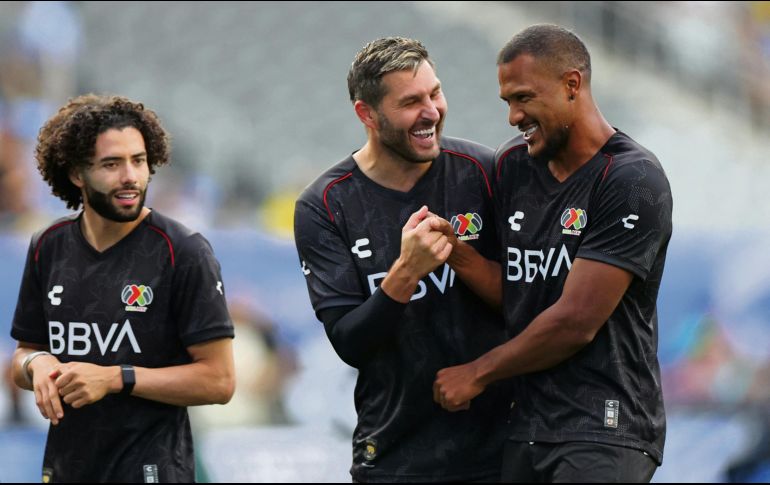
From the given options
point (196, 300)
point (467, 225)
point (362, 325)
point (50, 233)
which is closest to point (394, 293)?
point (362, 325)

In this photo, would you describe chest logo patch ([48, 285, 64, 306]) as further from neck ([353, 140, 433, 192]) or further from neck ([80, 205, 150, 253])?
neck ([353, 140, 433, 192])

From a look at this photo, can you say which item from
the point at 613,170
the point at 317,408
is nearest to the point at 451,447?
the point at 613,170

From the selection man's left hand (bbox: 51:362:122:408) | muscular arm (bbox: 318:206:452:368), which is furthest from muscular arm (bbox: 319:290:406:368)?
man's left hand (bbox: 51:362:122:408)

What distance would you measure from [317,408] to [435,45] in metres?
3.56

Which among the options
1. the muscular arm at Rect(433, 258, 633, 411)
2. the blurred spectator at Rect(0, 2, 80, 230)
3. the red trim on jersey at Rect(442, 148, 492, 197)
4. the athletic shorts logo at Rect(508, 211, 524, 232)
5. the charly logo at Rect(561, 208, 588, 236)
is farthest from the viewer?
the blurred spectator at Rect(0, 2, 80, 230)

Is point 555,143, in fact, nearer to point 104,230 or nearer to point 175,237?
point 175,237

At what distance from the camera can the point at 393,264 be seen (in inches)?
129

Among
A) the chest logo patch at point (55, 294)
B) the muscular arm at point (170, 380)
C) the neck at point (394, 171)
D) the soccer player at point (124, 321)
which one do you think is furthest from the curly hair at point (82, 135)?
the neck at point (394, 171)

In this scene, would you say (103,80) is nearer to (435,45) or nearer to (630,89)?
(435,45)

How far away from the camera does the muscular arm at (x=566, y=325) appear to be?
2.99 metres

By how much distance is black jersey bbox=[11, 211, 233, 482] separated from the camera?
11.5 ft

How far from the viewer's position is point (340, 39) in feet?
30.4

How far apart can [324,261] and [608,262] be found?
91 centimetres

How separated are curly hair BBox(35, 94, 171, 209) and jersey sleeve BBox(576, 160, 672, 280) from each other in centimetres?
160
